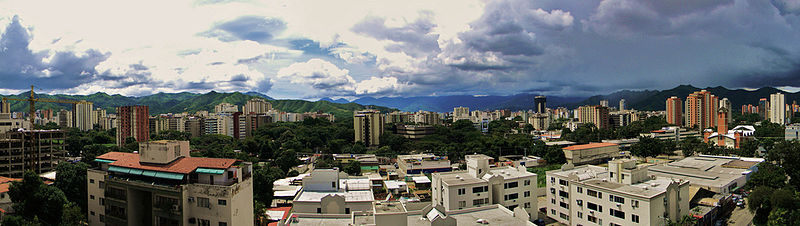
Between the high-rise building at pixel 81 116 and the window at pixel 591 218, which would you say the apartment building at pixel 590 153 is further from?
the high-rise building at pixel 81 116

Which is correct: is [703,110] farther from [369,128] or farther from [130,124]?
[130,124]

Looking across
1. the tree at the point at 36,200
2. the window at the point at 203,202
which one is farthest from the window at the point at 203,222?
the tree at the point at 36,200

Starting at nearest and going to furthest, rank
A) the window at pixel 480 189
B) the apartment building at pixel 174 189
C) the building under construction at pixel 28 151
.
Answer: the apartment building at pixel 174 189 < the window at pixel 480 189 < the building under construction at pixel 28 151

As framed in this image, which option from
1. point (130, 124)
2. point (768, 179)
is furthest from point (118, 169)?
point (130, 124)

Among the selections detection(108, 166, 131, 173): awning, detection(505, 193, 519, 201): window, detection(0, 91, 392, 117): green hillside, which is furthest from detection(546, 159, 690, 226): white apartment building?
detection(0, 91, 392, 117): green hillside

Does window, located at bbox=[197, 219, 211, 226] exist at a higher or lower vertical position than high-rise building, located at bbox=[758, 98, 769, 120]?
lower

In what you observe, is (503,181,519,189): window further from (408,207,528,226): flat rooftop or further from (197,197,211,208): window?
(197,197,211,208): window

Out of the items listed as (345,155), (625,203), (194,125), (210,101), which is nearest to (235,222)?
(625,203)
